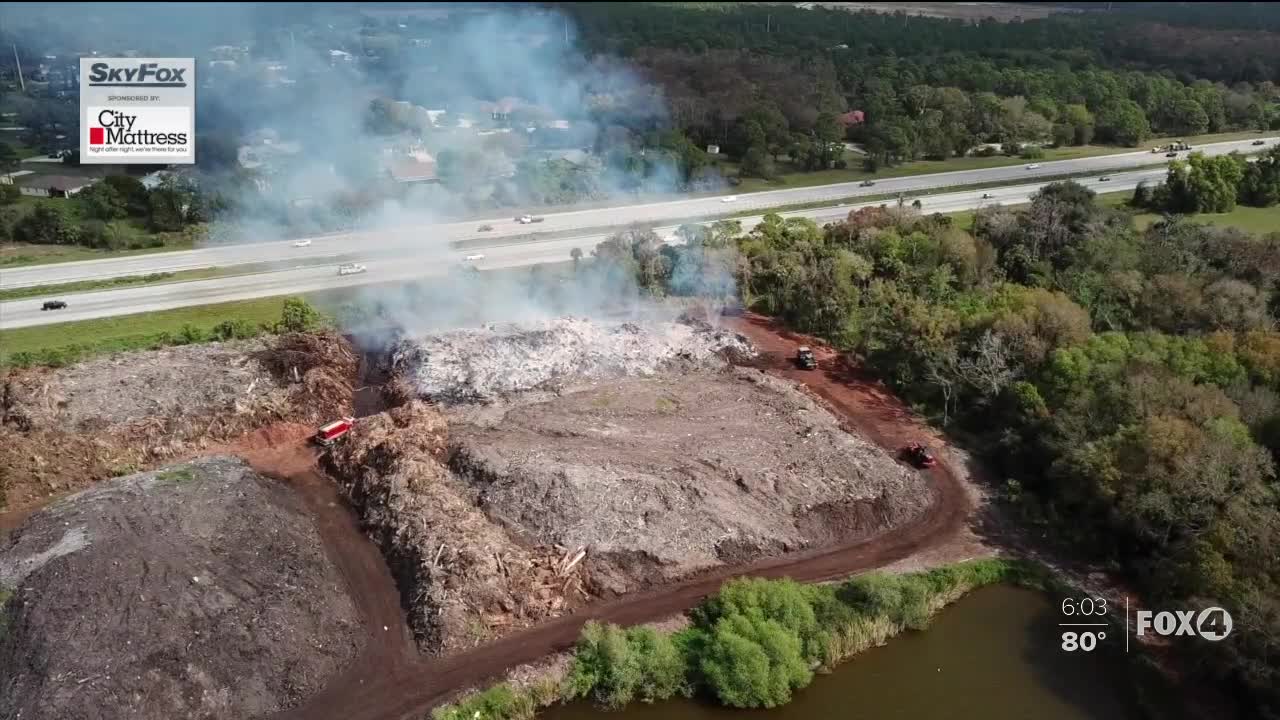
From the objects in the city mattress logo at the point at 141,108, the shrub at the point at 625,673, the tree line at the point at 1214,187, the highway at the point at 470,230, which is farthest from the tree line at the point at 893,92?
the shrub at the point at 625,673

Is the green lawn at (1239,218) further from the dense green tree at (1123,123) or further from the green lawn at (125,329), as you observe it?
the green lawn at (125,329)

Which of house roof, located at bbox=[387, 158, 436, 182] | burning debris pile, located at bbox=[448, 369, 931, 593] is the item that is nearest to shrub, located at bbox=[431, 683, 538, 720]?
burning debris pile, located at bbox=[448, 369, 931, 593]

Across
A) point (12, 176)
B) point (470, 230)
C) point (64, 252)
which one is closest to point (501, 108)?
point (470, 230)

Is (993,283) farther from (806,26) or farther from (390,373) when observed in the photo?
(806,26)

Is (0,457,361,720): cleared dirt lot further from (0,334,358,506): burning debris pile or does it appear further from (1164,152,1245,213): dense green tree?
(1164,152,1245,213): dense green tree

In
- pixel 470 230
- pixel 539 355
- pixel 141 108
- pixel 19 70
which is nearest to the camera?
pixel 539 355

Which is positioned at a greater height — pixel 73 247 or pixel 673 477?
pixel 73 247

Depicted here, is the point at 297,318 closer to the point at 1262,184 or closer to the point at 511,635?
the point at 511,635

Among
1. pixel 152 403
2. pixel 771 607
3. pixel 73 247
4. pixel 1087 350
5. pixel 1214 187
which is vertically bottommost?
pixel 771 607
